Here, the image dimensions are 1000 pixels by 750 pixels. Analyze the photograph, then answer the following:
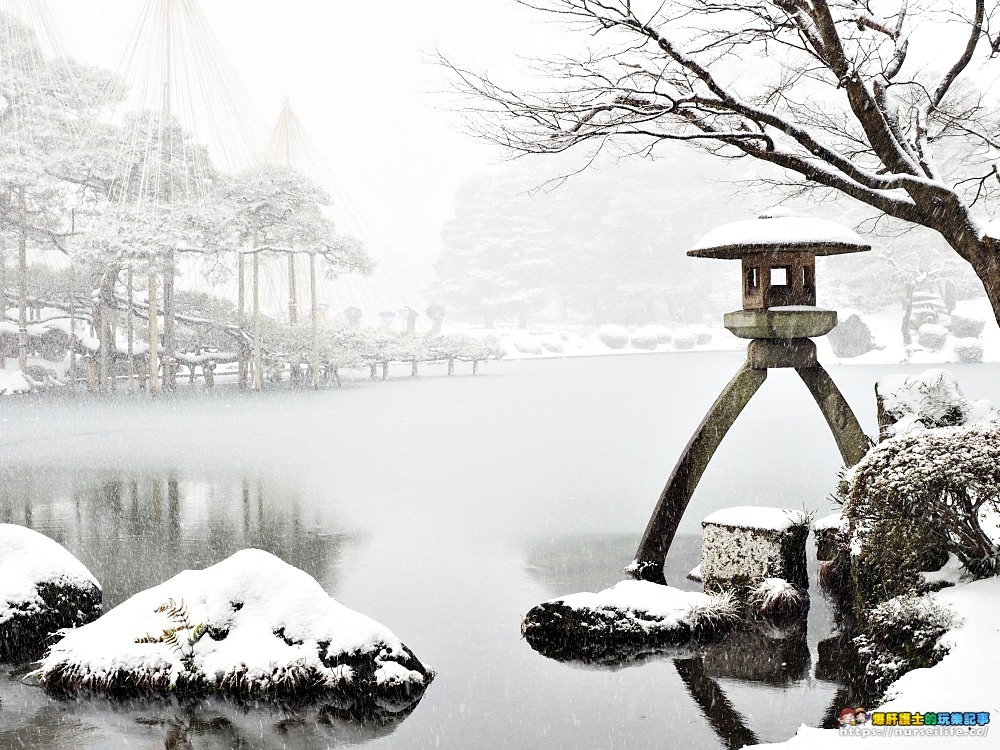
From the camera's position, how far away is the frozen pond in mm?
3920

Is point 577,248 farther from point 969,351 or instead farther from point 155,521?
point 155,521

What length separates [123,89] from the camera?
24156 millimetres

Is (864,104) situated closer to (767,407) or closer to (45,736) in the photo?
(45,736)

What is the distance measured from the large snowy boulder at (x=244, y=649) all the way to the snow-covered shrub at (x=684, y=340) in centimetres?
3979

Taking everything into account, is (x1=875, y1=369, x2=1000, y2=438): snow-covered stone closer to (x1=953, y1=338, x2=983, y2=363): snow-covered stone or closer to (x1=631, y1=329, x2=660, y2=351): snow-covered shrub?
(x1=953, y1=338, x2=983, y2=363): snow-covered stone

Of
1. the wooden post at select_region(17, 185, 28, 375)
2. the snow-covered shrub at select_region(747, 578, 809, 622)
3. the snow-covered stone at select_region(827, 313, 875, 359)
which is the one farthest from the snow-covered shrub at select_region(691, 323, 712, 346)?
the snow-covered shrub at select_region(747, 578, 809, 622)

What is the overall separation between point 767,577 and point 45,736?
4129mm

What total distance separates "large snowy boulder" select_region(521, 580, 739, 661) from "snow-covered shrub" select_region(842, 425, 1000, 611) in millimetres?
1028

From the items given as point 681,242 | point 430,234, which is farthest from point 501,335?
point 430,234

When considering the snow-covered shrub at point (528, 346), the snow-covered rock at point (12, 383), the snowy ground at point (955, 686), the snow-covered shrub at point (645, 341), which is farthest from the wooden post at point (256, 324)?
the snow-covered shrub at point (645, 341)

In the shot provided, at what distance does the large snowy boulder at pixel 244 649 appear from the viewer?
4.12 metres

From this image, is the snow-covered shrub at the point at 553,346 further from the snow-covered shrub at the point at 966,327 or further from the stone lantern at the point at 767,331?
the stone lantern at the point at 767,331

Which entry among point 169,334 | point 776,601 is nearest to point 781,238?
point 776,601

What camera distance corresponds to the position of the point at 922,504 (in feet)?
12.6
